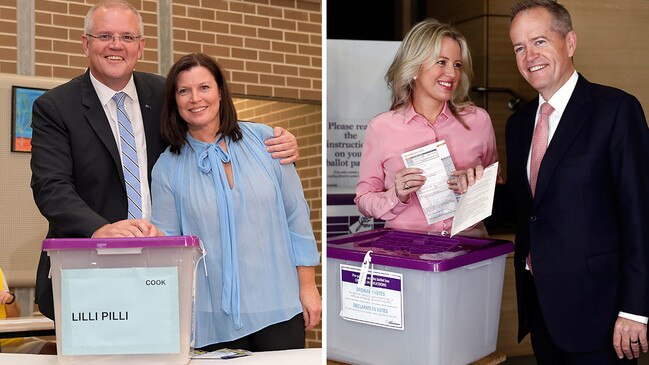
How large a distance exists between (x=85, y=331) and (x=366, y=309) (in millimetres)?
677

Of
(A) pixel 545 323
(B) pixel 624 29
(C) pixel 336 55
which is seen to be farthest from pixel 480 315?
(B) pixel 624 29

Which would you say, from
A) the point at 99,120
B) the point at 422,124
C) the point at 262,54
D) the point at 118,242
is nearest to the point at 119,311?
the point at 118,242

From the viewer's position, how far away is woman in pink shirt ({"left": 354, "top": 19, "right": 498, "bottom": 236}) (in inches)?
84.4

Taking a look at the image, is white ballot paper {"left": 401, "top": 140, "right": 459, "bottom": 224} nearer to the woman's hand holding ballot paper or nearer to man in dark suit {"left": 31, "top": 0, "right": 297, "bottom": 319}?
the woman's hand holding ballot paper

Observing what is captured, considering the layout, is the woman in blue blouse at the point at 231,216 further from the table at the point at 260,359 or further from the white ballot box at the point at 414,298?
the white ballot box at the point at 414,298

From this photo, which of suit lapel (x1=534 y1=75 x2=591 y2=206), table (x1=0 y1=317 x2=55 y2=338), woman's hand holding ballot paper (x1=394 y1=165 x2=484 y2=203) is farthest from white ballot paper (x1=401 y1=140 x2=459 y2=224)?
table (x1=0 y1=317 x2=55 y2=338)

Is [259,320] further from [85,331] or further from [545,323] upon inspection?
[545,323]

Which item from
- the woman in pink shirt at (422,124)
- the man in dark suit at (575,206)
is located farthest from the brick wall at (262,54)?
the man in dark suit at (575,206)

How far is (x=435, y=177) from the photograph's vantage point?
2.11m

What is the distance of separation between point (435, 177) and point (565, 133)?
0.40 metres

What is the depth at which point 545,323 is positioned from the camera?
6.26 ft

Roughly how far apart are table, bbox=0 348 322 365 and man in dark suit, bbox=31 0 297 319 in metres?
0.22

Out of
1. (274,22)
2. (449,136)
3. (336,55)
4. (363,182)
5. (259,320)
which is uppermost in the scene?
(274,22)

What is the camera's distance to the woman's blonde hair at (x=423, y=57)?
2.14 meters
